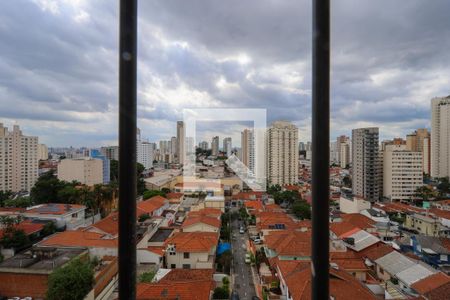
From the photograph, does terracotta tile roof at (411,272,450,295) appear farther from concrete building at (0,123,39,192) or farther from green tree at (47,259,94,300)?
concrete building at (0,123,39,192)

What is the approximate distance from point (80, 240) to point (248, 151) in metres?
6.54

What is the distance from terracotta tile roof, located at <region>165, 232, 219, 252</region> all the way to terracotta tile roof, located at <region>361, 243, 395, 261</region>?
10.6 feet

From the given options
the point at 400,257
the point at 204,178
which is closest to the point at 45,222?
the point at 204,178

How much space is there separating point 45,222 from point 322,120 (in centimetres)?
924

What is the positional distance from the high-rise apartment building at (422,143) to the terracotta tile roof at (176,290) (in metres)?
19.8

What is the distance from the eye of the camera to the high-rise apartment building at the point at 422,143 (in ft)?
63.0

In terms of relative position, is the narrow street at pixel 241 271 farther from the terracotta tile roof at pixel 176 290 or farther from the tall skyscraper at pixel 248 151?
the tall skyscraper at pixel 248 151

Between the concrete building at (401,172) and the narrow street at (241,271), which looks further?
the concrete building at (401,172)

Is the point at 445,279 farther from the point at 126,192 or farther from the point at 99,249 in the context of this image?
the point at 99,249

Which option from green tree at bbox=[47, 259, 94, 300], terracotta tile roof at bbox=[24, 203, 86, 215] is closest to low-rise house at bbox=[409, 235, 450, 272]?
green tree at bbox=[47, 259, 94, 300]

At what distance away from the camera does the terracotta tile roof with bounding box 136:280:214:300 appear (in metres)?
3.72

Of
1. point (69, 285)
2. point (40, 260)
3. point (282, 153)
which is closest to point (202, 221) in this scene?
point (40, 260)

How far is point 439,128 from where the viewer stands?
55.6 ft

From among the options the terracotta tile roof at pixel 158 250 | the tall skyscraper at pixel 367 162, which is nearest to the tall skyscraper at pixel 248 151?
the terracotta tile roof at pixel 158 250
